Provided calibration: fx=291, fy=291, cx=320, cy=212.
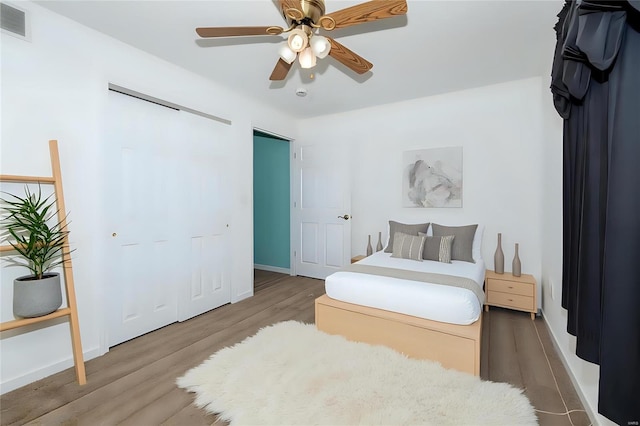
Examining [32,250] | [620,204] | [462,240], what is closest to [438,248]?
[462,240]

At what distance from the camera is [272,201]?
17.5 feet

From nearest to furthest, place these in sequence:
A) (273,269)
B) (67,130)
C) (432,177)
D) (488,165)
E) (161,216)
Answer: (67,130) → (161,216) → (488,165) → (432,177) → (273,269)

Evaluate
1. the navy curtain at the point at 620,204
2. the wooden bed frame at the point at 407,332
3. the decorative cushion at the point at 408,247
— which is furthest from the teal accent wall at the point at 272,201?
the navy curtain at the point at 620,204

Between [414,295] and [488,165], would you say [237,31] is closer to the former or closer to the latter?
[414,295]

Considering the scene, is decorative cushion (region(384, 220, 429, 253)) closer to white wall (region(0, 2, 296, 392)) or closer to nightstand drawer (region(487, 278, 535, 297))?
nightstand drawer (region(487, 278, 535, 297))

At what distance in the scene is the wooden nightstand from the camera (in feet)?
9.89

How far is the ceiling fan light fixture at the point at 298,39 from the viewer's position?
1725mm

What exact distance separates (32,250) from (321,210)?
3331 mm

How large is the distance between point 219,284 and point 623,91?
356 centimetres

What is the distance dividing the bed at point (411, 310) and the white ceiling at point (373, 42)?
6.58ft

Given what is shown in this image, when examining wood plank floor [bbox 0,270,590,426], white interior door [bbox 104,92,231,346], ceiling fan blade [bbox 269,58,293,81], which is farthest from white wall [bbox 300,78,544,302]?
ceiling fan blade [bbox 269,58,293,81]

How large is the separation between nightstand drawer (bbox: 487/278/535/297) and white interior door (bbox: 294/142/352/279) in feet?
6.19

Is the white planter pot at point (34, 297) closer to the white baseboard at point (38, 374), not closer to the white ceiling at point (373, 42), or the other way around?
the white baseboard at point (38, 374)

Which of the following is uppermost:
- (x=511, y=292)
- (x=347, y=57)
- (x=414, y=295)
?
(x=347, y=57)
